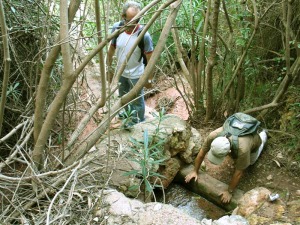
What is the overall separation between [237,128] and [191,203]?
1.14 meters

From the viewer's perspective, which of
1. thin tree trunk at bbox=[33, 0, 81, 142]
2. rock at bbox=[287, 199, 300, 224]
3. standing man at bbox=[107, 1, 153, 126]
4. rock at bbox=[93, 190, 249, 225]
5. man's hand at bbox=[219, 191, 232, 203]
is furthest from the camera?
man's hand at bbox=[219, 191, 232, 203]

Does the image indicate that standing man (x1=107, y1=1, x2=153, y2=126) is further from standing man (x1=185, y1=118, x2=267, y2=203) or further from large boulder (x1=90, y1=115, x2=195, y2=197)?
standing man (x1=185, y1=118, x2=267, y2=203)

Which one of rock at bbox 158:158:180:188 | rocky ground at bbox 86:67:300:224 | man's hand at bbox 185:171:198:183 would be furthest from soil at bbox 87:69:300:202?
rock at bbox 158:158:180:188

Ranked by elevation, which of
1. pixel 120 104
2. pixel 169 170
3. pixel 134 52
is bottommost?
pixel 169 170

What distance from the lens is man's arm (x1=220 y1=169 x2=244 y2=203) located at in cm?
364

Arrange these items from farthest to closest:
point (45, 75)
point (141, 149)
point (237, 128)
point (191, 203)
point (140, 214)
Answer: point (191, 203), point (237, 128), point (141, 149), point (140, 214), point (45, 75)

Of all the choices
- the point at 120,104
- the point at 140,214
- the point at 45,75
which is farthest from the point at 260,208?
the point at 45,75

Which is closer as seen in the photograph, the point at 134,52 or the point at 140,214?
the point at 140,214

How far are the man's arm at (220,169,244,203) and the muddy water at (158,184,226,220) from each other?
24 cm

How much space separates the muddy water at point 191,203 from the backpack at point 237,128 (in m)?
0.77

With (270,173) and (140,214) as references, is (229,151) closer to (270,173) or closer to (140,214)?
(270,173)

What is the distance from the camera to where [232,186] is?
12.1 feet

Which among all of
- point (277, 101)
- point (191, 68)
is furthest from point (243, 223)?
point (191, 68)

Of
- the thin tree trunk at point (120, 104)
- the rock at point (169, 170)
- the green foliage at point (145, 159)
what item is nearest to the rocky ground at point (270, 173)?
the rock at point (169, 170)
